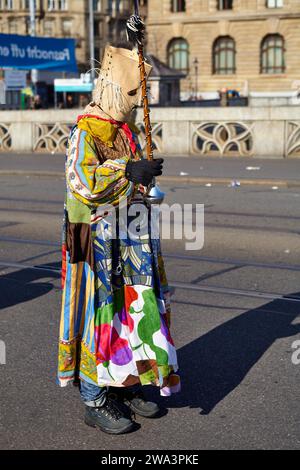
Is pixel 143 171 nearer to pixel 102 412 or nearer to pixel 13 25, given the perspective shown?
pixel 102 412

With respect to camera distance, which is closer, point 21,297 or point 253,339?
point 253,339

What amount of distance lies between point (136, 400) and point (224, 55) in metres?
62.8

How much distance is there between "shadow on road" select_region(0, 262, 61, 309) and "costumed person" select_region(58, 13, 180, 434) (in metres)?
2.55

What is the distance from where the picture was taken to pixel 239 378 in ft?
15.8

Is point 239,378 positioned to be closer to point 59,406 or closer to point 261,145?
point 59,406

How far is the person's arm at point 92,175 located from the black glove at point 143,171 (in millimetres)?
36

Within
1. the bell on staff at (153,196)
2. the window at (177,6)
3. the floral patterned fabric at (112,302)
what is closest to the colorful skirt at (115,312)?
the floral patterned fabric at (112,302)

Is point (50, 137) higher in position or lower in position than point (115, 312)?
higher

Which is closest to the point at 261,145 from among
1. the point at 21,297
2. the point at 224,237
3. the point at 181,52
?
the point at 224,237

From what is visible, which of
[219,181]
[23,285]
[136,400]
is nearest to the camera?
[136,400]

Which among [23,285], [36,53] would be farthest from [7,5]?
[23,285]

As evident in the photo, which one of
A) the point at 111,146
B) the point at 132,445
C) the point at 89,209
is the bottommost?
the point at 132,445

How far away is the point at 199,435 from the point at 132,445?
1.11ft

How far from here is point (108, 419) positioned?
4.07 meters
